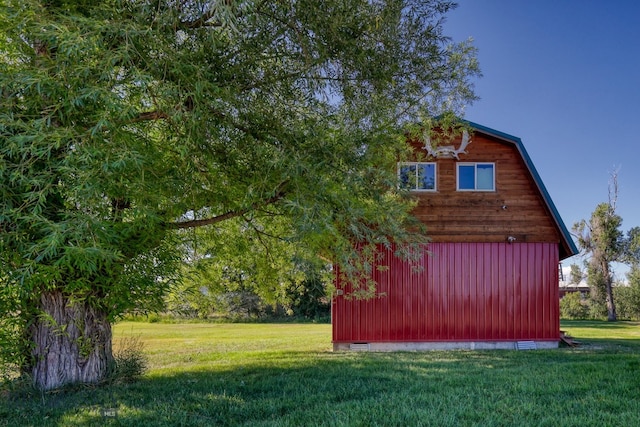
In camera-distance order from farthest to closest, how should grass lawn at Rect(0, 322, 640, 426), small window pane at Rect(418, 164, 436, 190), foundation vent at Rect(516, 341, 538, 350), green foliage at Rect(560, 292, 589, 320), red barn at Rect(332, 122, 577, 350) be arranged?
green foliage at Rect(560, 292, 589, 320)
small window pane at Rect(418, 164, 436, 190)
red barn at Rect(332, 122, 577, 350)
foundation vent at Rect(516, 341, 538, 350)
grass lawn at Rect(0, 322, 640, 426)

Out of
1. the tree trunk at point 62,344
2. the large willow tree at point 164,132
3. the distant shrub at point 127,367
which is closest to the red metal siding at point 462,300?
the large willow tree at point 164,132

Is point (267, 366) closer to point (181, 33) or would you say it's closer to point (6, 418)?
point (6, 418)

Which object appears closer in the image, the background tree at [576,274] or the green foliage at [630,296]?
the green foliage at [630,296]

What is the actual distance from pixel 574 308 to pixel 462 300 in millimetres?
20169

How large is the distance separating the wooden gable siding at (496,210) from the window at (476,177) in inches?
4.6

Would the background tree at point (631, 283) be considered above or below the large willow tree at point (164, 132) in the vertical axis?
below

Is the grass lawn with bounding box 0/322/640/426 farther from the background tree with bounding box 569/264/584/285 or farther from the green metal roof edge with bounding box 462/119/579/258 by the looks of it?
the background tree with bounding box 569/264/584/285

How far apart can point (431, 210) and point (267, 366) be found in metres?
5.54

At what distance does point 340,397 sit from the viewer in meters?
4.93

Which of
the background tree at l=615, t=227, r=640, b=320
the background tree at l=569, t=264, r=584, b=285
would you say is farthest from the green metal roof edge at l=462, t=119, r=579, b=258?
the background tree at l=569, t=264, r=584, b=285

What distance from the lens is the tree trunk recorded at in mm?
5547

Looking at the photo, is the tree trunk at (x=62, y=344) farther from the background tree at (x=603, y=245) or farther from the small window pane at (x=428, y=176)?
the background tree at (x=603, y=245)

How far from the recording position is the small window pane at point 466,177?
35.3ft

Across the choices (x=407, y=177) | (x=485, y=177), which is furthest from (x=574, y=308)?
(x=407, y=177)
